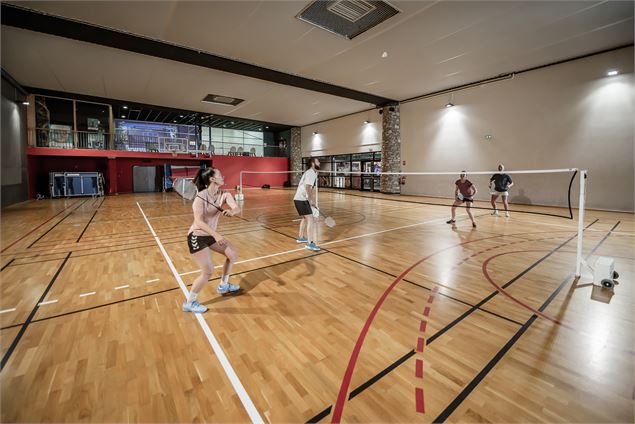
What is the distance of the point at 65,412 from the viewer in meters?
1.86

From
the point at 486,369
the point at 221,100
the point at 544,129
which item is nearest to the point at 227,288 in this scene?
the point at 486,369

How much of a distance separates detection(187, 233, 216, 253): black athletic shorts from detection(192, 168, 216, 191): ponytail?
0.55 meters

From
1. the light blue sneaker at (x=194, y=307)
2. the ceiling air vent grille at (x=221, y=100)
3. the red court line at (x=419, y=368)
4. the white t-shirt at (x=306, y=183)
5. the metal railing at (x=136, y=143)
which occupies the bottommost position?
the red court line at (x=419, y=368)

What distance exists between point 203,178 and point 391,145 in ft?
50.4

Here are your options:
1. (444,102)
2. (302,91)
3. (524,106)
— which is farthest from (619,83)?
(302,91)

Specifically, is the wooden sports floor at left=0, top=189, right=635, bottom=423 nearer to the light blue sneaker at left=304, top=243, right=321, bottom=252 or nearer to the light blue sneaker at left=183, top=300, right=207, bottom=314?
the light blue sneaker at left=183, top=300, right=207, bottom=314

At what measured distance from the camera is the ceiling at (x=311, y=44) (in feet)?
24.3

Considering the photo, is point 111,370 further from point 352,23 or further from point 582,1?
point 582,1

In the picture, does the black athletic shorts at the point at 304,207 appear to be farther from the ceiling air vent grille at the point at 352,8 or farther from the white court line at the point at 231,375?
the ceiling air vent grille at the point at 352,8

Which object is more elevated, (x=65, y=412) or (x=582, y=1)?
(x=582, y=1)

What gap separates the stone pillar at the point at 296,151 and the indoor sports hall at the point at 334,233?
7020 mm

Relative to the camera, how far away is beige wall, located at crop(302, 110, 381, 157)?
18844 millimetres

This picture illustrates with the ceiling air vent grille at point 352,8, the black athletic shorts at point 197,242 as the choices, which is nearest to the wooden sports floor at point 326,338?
the black athletic shorts at point 197,242

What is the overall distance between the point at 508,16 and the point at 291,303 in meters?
9.44
